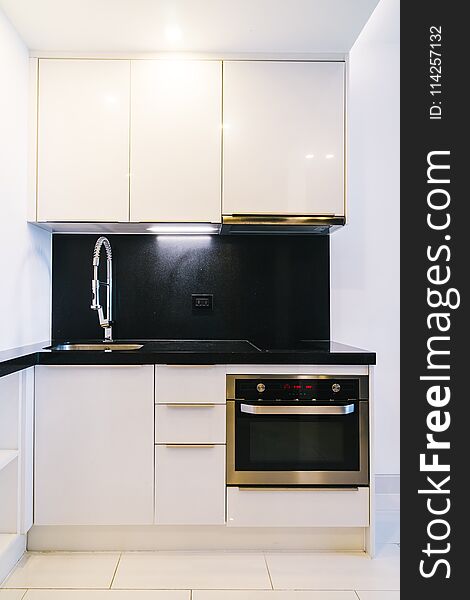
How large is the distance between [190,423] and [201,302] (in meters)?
0.87

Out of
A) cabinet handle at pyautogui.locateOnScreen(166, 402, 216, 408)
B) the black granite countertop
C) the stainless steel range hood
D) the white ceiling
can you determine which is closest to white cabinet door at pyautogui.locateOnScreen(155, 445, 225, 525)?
cabinet handle at pyautogui.locateOnScreen(166, 402, 216, 408)

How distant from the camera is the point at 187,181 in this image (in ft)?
10.0

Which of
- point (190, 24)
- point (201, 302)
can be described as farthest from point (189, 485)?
point (190, 24)

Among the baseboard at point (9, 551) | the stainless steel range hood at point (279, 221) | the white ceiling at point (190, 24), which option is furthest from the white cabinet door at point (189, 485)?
the white ceiling at point (190, 24)

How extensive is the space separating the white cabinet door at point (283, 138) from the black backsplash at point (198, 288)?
0.42 meters

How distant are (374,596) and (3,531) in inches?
59.2

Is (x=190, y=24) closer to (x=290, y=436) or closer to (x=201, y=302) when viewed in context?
(x=201, y=302)

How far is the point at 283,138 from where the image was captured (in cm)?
306

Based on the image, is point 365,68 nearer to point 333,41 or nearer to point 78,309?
point 333,41

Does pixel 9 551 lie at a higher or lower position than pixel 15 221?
lower

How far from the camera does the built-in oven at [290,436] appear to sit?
2.71 metres

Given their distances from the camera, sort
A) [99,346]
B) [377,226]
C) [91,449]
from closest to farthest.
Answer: [91,449]
[99,346]
[377,226]

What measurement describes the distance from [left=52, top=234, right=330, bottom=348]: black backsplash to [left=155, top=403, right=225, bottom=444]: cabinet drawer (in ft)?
2.46

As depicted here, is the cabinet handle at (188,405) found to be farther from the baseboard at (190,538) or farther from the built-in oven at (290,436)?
the baseboard at (190,538)
